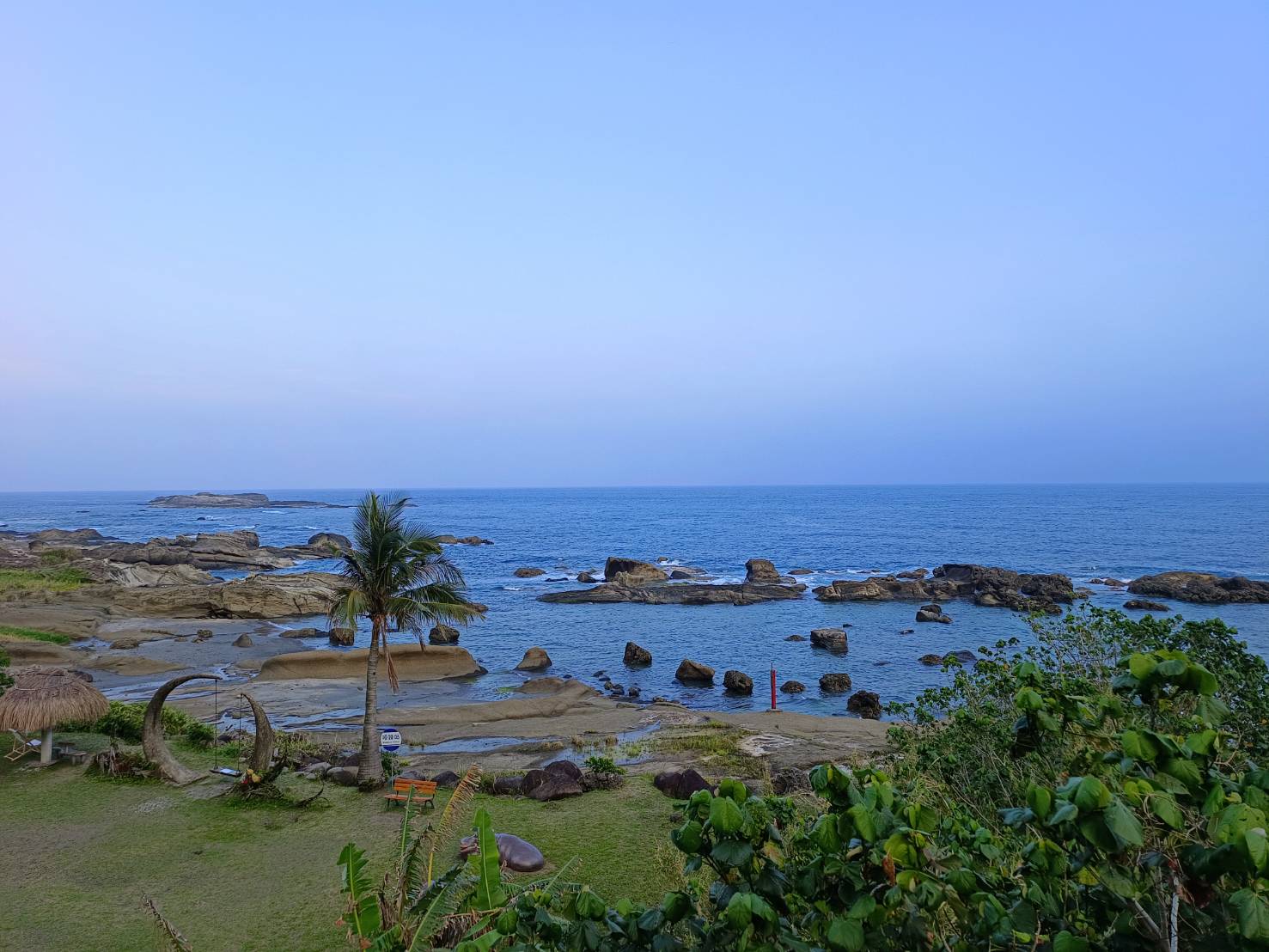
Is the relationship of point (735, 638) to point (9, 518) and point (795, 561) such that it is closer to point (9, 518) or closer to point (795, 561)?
point (795, 561)

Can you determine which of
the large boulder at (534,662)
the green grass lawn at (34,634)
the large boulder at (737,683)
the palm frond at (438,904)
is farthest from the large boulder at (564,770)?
the green grass lawn at (34,634)

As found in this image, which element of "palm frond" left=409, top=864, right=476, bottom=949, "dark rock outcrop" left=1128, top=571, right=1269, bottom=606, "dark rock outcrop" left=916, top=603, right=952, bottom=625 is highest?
"palm frond" left=409, top=864, right=476, bottom=949

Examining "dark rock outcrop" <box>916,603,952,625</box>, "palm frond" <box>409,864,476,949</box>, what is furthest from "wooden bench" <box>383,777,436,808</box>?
"dark rock outcrop" <box>916,603,952,625</box>

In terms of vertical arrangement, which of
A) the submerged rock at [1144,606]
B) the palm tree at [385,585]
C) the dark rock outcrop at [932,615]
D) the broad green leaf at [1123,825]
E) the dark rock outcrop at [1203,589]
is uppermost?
the broad green leaf at [1123,825]

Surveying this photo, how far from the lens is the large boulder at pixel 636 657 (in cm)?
3978

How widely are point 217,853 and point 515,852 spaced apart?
5518 mm

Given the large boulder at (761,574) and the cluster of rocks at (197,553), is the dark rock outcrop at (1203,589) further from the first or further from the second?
the cluster of rocks at (197,553)

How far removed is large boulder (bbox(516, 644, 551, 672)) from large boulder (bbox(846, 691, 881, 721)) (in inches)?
613

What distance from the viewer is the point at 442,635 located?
43281mm

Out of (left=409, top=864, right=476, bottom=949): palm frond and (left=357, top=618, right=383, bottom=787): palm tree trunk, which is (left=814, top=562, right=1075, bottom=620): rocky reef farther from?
(left=409, top=864, right=476, bottom=949): palm frond

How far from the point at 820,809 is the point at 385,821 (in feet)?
27.7

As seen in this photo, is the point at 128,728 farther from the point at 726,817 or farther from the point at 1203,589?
the point at 1203,589

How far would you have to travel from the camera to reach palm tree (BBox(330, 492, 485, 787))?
1683cm

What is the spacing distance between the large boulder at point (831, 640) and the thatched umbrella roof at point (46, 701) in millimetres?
33519
